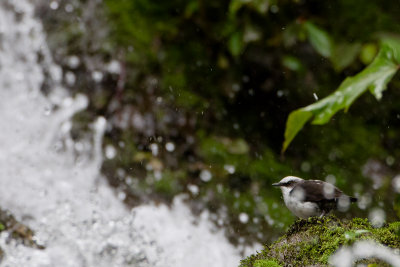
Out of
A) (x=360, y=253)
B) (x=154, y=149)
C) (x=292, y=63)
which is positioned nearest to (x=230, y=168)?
(x=154, y=149)

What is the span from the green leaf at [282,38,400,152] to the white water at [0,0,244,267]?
2611 millimetres

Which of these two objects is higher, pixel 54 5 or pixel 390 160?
pixel 54 5

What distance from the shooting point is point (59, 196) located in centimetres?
399

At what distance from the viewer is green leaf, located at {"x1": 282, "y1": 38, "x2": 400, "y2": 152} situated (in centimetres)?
78

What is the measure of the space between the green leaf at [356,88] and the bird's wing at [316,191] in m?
1.11

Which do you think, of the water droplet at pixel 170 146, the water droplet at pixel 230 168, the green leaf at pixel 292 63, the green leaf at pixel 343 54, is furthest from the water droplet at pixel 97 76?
the green leaf at pixel 343 54

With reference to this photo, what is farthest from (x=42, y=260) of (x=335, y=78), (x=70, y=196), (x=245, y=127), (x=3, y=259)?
(x=335, y=78)

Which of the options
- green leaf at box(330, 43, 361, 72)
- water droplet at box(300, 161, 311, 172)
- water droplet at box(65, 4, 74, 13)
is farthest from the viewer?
water droplet at box(65, 4, 74, 13)

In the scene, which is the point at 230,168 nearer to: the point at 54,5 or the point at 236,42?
the point at 236,42

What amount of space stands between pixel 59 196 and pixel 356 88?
12.1 ft

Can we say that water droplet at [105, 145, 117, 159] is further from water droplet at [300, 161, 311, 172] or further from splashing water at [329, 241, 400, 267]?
splashing water at [329, 241, 400, 267]

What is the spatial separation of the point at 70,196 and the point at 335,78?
2761 millimetres

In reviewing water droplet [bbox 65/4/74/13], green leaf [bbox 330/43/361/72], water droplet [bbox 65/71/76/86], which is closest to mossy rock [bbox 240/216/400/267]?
green leaf [bbox 330/43/361/72]

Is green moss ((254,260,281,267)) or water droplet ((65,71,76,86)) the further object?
water droplet ((65,71,76,86))
